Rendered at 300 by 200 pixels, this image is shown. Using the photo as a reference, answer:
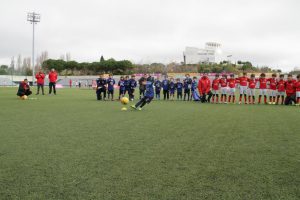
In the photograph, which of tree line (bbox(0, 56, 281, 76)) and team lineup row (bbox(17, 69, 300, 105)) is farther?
tree line (bbox(0, 56, 281, 76))

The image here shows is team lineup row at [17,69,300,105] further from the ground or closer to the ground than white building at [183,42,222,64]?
closer to the ground

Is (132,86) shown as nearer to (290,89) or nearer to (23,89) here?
(23,89)

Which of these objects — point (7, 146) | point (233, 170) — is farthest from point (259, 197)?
point (7, 146)

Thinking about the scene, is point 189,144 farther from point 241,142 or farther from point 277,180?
point 277,180

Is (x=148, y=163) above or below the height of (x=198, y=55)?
below

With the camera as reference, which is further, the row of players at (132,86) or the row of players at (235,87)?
the row of players at (132,86)

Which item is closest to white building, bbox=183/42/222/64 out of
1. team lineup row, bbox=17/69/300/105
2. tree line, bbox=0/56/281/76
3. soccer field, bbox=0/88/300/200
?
tree line, bbox=0/56/281/76

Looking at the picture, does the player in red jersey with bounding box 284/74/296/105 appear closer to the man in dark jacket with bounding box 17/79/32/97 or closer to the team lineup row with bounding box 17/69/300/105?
the team lineup row with bounding box 17/69/300/105

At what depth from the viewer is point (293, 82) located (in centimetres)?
1997

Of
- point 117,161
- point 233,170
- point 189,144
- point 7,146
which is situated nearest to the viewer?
point 233,170

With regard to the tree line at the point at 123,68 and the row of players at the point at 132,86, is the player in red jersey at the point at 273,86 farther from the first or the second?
the tree line at the point at 123,68

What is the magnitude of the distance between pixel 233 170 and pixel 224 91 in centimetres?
1779

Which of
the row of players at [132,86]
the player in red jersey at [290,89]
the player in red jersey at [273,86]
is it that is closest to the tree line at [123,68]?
the row of players at [132,86]

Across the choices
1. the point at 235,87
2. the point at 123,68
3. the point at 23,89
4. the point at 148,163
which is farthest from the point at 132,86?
the point at 123,68
